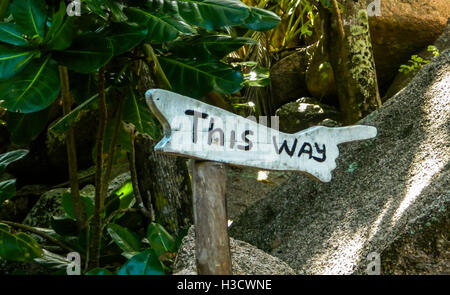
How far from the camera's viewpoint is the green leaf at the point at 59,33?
6.40 feet

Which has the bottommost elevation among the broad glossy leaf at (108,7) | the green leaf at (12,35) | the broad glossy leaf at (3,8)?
the green leaf at (12,35)

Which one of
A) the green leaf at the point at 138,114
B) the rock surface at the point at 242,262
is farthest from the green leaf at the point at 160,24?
the rock surface at the point at 242,262

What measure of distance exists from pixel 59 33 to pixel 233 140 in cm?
65

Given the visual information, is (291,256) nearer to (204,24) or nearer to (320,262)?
(320,262)

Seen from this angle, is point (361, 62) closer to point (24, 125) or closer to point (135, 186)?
point (135, 186)

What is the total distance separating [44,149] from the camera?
18.8ft

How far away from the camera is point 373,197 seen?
102 inches

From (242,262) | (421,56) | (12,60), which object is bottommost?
(242,262)

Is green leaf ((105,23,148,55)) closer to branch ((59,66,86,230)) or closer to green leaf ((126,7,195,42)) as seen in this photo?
green leaf ((126,7,195,42))

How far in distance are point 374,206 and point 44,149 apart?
3941 millimetres

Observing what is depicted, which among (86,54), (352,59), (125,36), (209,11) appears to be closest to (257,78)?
(209,11)

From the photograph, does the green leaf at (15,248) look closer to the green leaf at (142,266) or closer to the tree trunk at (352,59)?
the green leaf at (142,266)

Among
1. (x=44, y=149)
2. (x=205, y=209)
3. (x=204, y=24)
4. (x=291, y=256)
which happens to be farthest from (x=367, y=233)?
(x=44, y=149)

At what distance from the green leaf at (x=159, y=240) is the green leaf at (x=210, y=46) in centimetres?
72
